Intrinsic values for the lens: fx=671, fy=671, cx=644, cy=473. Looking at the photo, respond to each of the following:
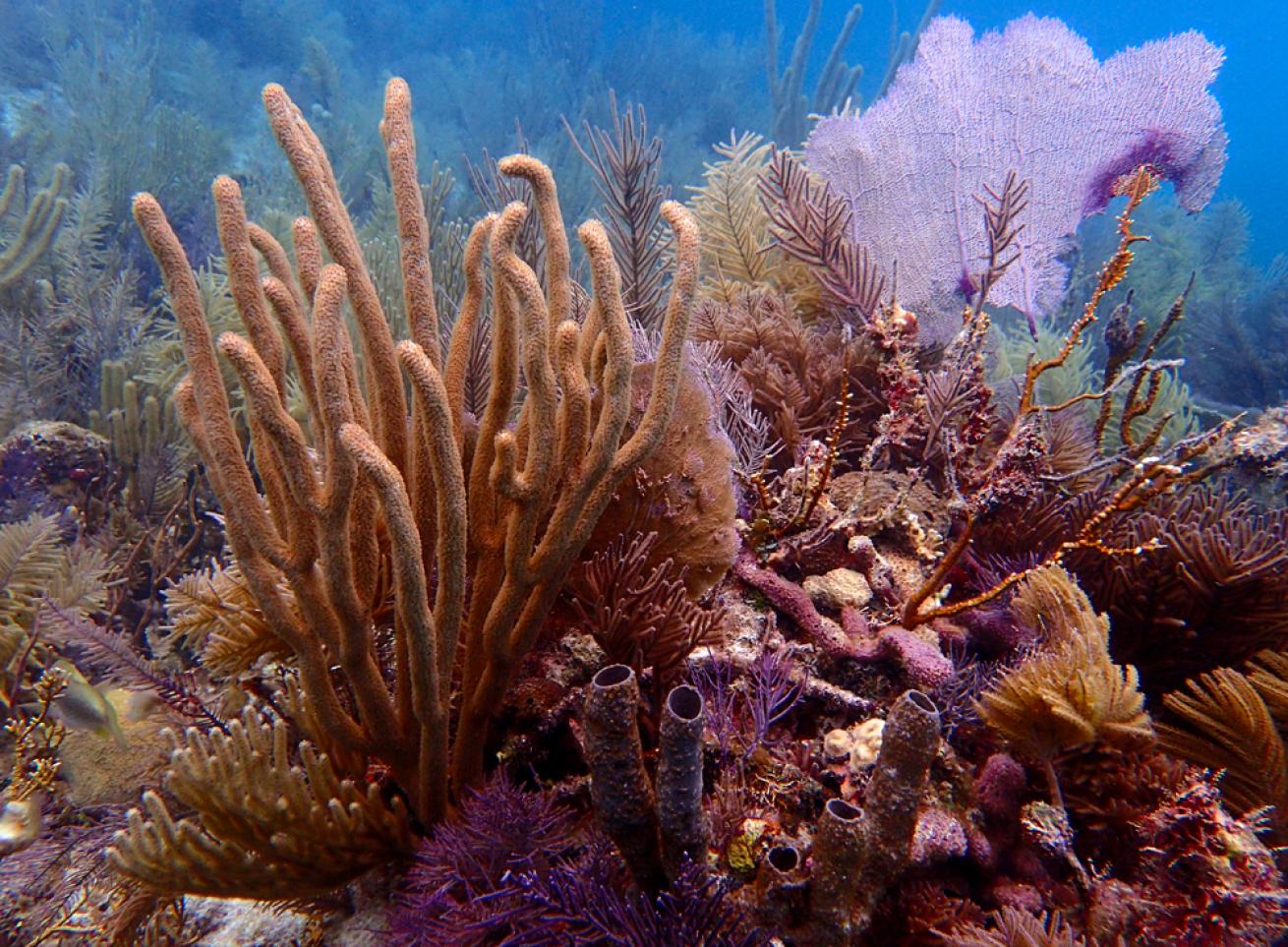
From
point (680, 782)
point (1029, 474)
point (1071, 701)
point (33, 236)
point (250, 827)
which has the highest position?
point (33, 236)

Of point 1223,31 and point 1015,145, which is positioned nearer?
point 1015,145

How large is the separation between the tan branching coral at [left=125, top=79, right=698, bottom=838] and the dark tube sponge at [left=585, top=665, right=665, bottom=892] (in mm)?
391

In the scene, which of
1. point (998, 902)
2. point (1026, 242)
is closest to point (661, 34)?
point (1026, 242)

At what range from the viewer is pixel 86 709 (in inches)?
108

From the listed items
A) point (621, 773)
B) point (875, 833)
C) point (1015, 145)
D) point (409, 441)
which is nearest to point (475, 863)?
point (621, 773)

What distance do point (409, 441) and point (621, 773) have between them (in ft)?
3.48

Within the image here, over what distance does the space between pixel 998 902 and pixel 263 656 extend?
2809 millimetres

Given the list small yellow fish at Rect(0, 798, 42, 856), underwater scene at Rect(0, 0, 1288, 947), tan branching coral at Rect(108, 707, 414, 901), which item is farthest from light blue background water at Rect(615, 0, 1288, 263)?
tan branching coral at Rect(108, 707, 414, 901)

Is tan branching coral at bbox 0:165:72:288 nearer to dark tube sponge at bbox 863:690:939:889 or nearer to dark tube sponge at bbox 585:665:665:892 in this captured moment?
dark tube sponge at bbox 585:665:665:892

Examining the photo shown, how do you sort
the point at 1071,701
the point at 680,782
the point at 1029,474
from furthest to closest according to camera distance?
the point at 1029,474 < the point at 1071,701 < the point at 680,782

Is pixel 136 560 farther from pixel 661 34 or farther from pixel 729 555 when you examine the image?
pixel 661 34

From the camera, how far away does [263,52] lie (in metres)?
19.5

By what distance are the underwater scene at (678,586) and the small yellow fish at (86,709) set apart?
0.02 metres

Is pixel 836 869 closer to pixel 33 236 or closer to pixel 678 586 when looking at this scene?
pixel 678 586
